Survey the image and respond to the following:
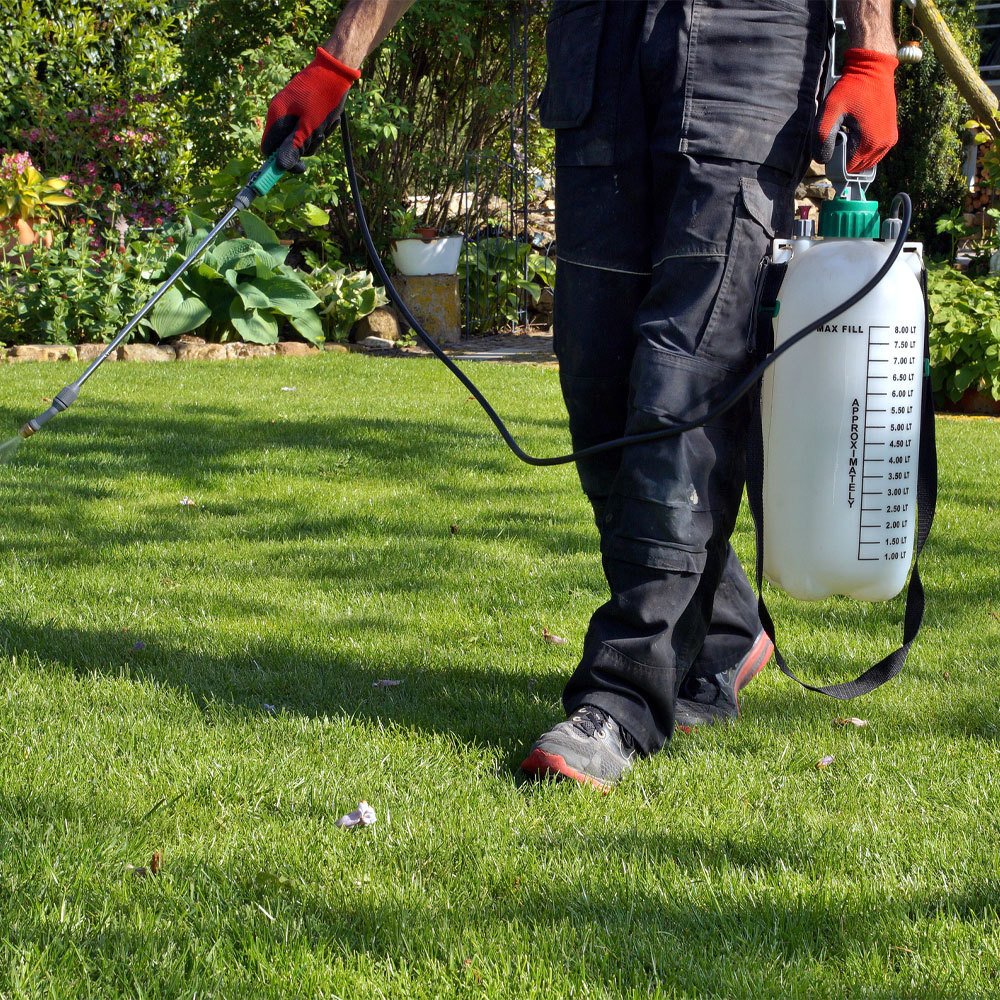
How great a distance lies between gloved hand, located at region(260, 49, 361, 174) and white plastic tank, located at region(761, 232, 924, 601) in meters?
0.92

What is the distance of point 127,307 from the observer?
798 centimetres

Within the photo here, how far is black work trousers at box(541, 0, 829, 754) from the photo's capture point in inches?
84.5

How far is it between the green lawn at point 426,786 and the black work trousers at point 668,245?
0.28 m

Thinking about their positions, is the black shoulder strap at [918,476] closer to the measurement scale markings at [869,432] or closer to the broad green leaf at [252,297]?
the measurement scale markings at [869,432]

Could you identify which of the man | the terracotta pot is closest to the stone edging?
the terracotta pot

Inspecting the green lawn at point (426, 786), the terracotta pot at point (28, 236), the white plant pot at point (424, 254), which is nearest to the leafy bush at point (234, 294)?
the terracotta pot at point (28, 236)

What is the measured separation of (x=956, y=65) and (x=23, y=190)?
6180mm

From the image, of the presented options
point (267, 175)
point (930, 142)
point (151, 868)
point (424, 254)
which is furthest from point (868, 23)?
point (930, 142)

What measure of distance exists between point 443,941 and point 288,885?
0.86 feet

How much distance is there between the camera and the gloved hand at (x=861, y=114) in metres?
2.15

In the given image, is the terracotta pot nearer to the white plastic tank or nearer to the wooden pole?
the wooden pole

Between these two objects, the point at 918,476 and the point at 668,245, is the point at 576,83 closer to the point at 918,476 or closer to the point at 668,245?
the point at 668,245

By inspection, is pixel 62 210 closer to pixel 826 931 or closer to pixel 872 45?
pixel 872 45

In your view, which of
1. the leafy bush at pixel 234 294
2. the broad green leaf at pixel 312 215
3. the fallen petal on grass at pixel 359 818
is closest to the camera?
the fallen petal on grass at pixel 359 818
